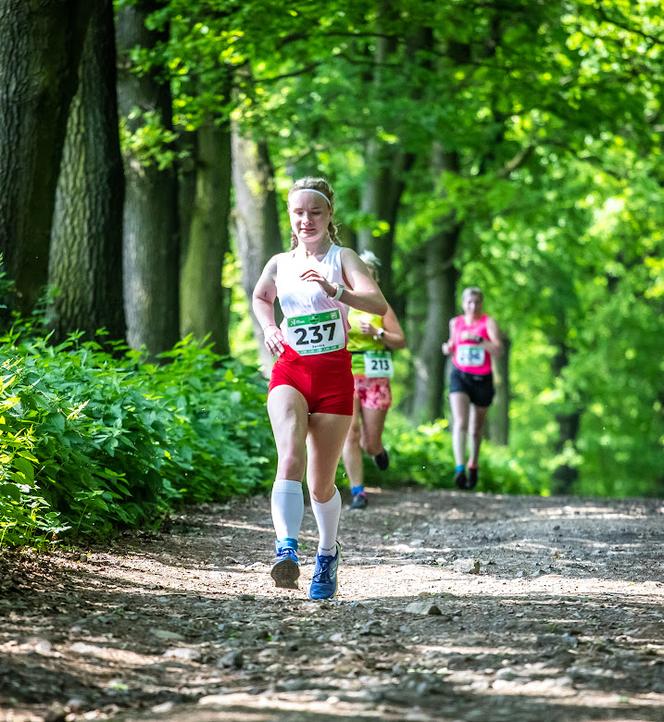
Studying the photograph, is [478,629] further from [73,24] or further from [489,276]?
[489,276]

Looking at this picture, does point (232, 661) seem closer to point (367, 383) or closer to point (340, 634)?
point (340, 634)

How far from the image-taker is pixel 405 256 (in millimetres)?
Result: 29219

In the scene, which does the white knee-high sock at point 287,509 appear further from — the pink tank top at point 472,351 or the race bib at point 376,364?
the pink tank top at point 472,351

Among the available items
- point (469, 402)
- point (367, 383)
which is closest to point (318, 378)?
point (367, 383)

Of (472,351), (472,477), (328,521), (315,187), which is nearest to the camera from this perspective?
(315,187)

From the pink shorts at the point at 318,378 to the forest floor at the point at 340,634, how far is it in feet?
3.29

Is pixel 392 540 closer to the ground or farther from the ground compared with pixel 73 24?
closer to the ground

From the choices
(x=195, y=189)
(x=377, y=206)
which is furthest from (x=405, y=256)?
(x=195, y=189)

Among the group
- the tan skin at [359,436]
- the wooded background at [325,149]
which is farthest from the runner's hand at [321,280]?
the tan skin at [359,436]

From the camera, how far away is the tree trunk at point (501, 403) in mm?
33875

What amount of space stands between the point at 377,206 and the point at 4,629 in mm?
18137

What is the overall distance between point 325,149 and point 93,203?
Result: 10503 millimetres

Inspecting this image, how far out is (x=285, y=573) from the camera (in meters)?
6.78

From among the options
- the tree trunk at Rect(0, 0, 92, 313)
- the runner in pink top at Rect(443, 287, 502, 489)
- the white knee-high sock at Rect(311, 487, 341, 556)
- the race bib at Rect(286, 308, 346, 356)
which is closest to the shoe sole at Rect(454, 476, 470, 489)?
the runner in pink top at Rect(443, 287, 502, 489)
